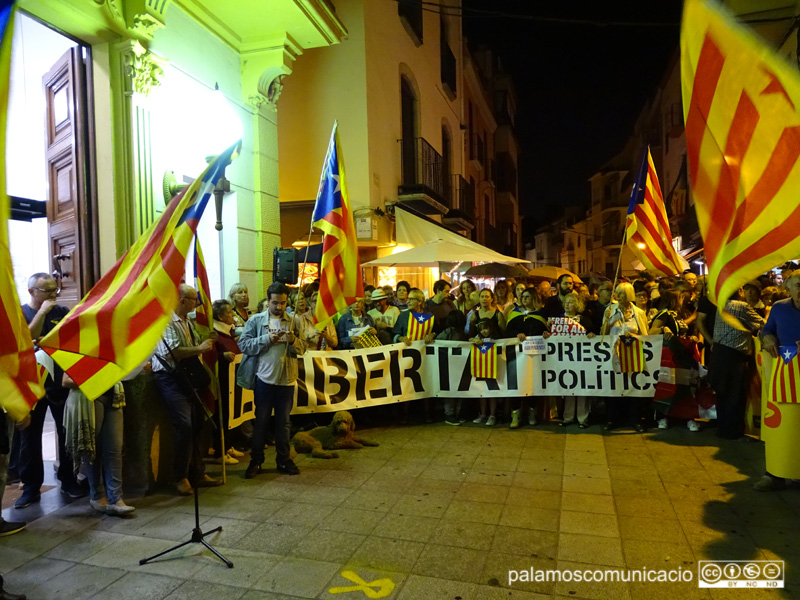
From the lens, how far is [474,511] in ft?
15.7

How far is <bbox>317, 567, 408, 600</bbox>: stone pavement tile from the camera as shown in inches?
139

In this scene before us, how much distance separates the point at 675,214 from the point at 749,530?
27.0 m

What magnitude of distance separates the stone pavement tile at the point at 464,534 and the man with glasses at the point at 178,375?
231cm

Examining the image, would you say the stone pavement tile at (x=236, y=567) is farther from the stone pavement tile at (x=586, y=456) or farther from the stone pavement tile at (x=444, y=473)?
the stone pavement tile at (x=586, y=456)

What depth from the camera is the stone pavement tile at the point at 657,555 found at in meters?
3.84

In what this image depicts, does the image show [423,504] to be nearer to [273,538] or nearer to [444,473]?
[444,473]

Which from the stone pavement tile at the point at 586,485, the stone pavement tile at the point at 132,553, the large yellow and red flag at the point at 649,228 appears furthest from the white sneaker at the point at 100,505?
the large yellow and red flag at the point at 649,228

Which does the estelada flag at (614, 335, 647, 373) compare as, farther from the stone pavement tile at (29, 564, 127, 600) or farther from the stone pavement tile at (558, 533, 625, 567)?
the stone pavement tile at (29, 564, 127, 600)

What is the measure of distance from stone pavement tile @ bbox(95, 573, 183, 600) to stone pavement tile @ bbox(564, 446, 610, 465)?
4.15m

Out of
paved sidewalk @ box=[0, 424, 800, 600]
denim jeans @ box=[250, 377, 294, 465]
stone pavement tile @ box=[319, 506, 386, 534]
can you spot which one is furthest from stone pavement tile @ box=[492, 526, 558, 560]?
denim jeans @ box=[250, 377, 294, 465]

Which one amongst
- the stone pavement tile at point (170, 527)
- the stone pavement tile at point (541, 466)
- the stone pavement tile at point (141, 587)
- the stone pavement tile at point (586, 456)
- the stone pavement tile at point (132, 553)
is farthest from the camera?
the stone pavement tile at point (586, 456)

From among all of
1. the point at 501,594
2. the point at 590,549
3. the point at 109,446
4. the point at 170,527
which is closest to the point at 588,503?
the point at 590,549

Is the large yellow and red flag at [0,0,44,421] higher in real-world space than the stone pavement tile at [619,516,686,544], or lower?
higher

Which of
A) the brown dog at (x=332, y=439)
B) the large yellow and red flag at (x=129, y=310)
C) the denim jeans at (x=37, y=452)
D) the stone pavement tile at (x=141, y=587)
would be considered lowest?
the stone pavement tile at (x=141, y=587)
